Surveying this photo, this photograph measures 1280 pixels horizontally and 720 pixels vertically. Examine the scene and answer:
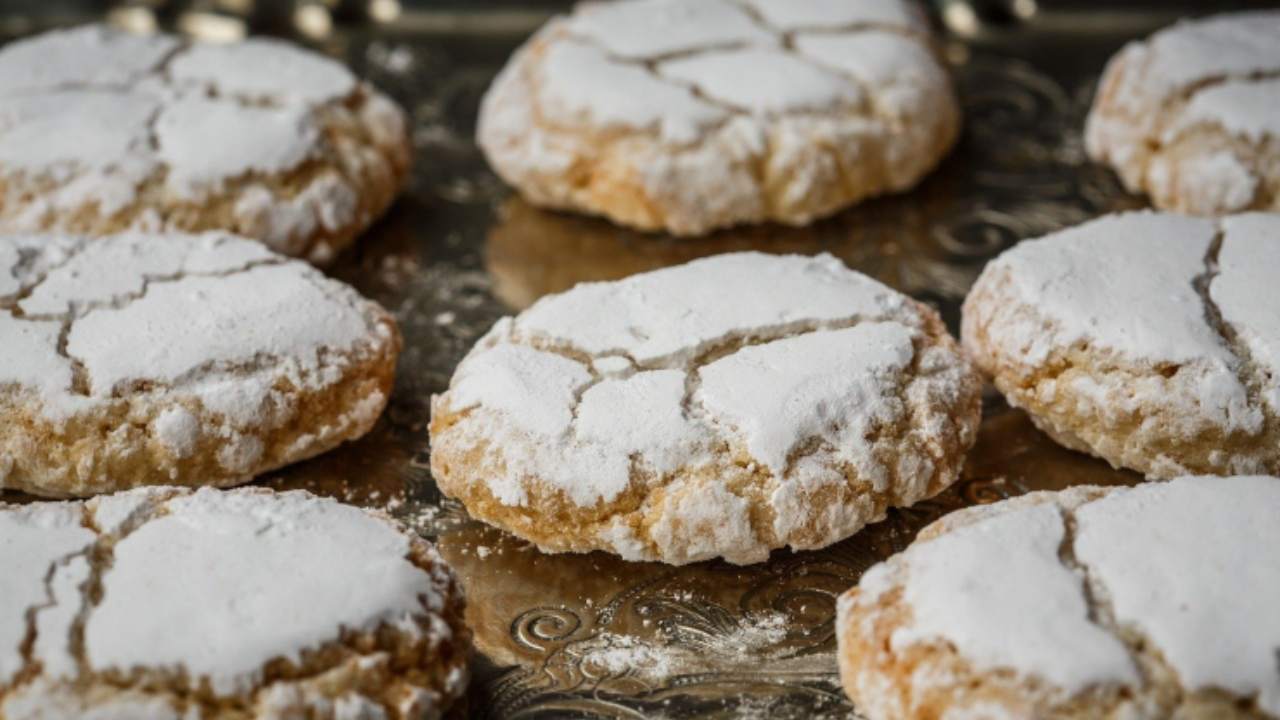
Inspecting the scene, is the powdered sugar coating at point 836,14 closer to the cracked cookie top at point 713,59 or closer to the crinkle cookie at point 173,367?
the cracked cookie top at point 713,59

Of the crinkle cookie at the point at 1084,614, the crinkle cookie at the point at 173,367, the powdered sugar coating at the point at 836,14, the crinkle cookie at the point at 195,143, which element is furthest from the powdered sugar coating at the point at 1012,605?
the powdered sugar coating at the point at 836,14

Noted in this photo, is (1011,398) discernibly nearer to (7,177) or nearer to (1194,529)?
(1194,529)

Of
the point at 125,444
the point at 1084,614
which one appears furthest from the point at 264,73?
the point at 1084,614

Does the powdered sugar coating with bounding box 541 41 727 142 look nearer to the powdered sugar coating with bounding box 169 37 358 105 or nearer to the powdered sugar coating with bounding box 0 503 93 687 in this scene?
the powdered sugar coating with bounding box 169 37 358 105

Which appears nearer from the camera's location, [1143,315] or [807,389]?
[807,389]

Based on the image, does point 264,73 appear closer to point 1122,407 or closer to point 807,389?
point 807,389

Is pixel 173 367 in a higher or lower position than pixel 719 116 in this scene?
lower

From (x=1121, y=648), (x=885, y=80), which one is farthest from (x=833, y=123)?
(x=1121, y=648)
